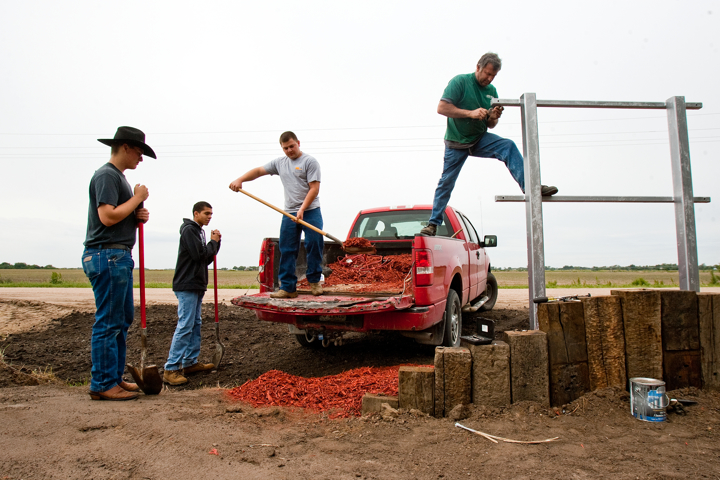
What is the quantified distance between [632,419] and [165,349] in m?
6.39

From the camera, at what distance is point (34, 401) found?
374 centimetres

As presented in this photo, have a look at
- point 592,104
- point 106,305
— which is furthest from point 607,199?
point 106,305

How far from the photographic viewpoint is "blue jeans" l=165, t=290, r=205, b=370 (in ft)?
17.0

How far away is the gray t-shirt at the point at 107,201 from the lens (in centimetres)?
371

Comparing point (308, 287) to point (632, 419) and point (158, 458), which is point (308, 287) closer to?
point (158, 458)

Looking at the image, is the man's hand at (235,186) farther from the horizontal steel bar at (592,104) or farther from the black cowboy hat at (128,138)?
the horizontal steel bar at (592,104)

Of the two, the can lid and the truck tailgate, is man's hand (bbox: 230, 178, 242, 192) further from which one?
the can lid

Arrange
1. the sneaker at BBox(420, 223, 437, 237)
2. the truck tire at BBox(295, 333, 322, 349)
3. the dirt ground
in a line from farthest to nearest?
the truck tire at BBox(295, 333, 322, 349), the sneaker at BBox(420, 223, 437, 237), the dirt ground

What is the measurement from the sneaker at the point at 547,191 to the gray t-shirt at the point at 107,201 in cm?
361

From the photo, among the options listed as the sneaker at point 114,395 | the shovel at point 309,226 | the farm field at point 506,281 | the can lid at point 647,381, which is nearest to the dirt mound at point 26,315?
the farm field at point 506,281

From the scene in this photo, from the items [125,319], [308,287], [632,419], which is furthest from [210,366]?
[632,419]

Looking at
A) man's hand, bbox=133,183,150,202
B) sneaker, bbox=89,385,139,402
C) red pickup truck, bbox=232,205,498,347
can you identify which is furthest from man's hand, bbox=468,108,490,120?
sneaker, bbox=89,385,139,402

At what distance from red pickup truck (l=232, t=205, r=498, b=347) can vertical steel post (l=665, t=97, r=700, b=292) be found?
2201mm

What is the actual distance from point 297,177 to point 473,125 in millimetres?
2041
